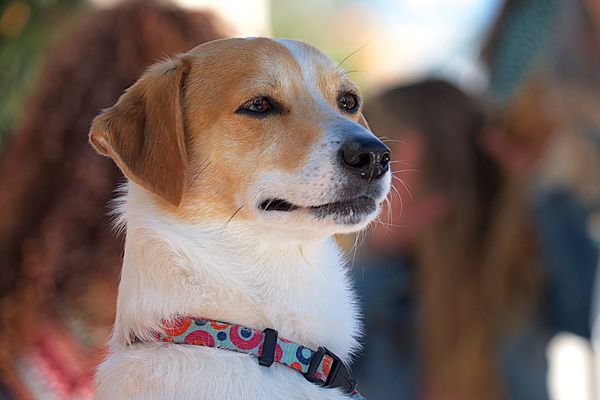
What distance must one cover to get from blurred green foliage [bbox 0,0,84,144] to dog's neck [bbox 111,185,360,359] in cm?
201

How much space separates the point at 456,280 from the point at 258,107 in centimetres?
285

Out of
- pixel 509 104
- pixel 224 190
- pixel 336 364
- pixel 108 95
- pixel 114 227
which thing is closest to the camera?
pixel 336 364

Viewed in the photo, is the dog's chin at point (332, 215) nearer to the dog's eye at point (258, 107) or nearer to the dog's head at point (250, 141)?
the dog's head at point (250, 141)

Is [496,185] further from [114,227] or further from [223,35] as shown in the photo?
[114,227]

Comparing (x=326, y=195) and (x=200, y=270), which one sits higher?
(x=326, y=195)

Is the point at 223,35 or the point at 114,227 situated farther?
the point at 223,35

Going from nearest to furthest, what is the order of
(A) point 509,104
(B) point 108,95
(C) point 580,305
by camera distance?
(B) point 108,95, (C) point 580,305, (A) point 509,104

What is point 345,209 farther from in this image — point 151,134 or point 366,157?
point 151,134

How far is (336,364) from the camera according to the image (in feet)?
7.19

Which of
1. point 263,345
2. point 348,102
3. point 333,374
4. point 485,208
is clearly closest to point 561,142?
point 485,208

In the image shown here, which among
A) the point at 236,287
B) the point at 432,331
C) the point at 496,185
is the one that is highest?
the point at 236,287

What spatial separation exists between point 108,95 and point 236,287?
48.4 inches

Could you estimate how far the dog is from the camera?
82.7 inches

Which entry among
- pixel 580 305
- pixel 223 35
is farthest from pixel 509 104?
pixel 223 35
